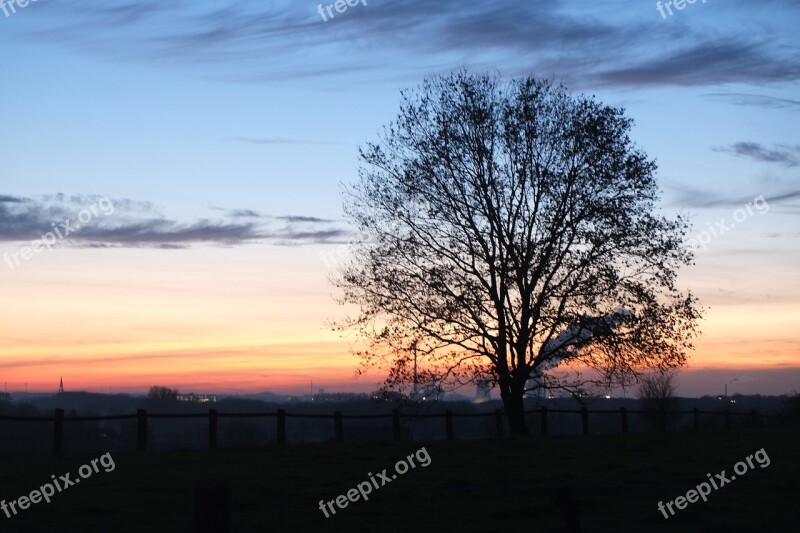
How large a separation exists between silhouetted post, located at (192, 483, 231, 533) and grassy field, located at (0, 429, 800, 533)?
6.33m

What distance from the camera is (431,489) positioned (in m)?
18.1

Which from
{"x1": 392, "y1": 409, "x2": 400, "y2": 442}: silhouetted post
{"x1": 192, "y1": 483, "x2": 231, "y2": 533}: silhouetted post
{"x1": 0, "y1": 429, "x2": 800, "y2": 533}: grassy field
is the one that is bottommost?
{"x1": 0, "y1": 429, "x2": 800, "y2": 533}: grassy field

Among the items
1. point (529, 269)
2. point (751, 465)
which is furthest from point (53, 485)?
point (529, 269)

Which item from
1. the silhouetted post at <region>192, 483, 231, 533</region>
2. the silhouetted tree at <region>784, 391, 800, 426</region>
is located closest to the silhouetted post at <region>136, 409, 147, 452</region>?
the silhouetted post at <region>192, 483, 231, 533</region>

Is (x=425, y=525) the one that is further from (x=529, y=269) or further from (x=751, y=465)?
(x=529, y=269)

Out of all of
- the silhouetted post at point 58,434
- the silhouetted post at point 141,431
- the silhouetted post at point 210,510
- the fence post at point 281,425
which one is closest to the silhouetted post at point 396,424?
the fence post at point 281,425

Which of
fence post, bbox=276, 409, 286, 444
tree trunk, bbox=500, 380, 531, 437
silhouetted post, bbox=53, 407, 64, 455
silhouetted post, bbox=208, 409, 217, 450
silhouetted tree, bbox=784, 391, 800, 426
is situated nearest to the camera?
silhouetted post, bbox=53, 407, 64, 455

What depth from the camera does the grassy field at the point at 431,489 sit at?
46.4 ft

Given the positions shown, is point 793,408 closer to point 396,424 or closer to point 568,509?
point 396,424

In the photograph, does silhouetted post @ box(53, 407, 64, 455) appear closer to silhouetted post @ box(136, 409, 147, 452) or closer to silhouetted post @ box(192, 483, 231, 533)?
silhouetted post @ box(136, 409, 147, 452)

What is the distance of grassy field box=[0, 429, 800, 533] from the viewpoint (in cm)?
1416

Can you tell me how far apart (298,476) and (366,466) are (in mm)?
2572

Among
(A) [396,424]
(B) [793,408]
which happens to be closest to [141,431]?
(A) [396,424]

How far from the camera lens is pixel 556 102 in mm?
37906
